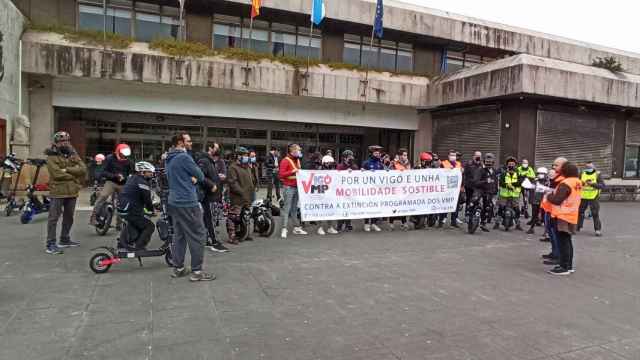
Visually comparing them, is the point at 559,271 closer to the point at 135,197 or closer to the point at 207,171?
the point at 207,171

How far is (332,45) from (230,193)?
50.1 feet

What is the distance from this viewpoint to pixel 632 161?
861 inches

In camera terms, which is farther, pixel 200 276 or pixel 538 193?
pixel 538 193

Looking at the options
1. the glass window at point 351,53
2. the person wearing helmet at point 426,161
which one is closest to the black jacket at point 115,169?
the person wearing helmet at point 426,161

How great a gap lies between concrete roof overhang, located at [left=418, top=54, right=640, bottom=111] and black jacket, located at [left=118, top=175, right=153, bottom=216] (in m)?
14.9

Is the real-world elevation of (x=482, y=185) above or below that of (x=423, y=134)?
below

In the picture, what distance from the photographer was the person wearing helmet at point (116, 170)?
7.86 meters

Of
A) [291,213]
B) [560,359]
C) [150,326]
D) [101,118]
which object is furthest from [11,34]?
[560,359]

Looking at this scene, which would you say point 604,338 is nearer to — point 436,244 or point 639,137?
point 436,244

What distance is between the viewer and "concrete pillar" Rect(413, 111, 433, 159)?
2275 cm

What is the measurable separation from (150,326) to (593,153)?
21884mm

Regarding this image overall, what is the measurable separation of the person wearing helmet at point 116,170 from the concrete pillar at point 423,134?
1695 cm

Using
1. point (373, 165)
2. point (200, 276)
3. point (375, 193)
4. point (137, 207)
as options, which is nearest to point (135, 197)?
point (137, 207)

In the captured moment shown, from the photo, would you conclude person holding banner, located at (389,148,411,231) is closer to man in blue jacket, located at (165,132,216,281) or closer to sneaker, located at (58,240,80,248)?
man in blue jacket, located at (165,132,216,281)
